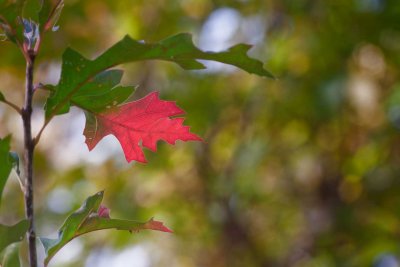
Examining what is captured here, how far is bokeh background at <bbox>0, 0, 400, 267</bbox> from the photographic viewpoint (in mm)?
1708

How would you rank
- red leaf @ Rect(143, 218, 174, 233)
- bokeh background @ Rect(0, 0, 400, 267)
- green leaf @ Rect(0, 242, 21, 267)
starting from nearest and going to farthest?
green leaf @ Rect(0, 242, 21, 267), red leaf @ Rect(143, 218, 174, 233), bokeh background @ Rect(0, 0, 400, 267)

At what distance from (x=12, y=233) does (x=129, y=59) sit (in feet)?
0.49

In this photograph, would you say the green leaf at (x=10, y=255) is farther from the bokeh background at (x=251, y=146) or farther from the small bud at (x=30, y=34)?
the bokeh background at (x=251, y=146)

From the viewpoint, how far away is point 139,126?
0.53 metres

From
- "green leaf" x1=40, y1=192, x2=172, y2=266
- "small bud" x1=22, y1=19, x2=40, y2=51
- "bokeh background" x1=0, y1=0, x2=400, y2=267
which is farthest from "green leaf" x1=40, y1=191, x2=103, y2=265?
"bokeh background" x1=0, y1=0, x2=400, y2=267

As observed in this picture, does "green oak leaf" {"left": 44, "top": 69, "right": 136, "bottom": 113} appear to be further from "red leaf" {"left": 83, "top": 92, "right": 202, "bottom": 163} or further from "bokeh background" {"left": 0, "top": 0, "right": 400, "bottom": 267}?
"bokeh background" {"left": 0, "top": 0, "right": 400, "bottom": 267}

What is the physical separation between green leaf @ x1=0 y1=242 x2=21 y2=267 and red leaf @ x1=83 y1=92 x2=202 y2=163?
16cm

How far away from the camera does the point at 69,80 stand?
468mm

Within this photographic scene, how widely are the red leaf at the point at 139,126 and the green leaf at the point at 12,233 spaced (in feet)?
0.44

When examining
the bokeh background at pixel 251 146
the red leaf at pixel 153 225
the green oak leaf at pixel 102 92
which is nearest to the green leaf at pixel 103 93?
the green oak leaf at pixel 102 92

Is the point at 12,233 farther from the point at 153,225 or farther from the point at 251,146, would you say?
the point at 251,146

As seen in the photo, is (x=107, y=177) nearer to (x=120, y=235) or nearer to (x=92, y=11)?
(x=120, y=235)

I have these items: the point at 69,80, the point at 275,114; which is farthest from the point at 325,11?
the point at 69,80

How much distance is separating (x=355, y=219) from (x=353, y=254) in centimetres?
10
